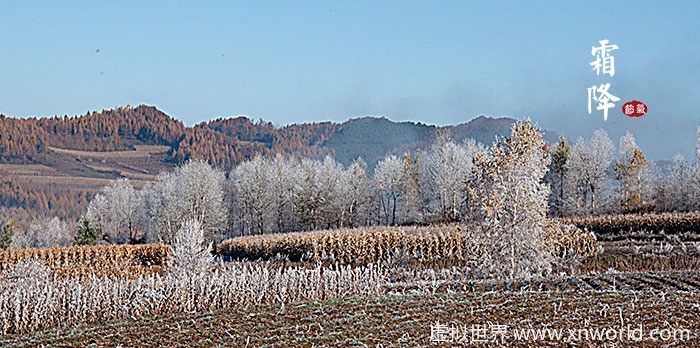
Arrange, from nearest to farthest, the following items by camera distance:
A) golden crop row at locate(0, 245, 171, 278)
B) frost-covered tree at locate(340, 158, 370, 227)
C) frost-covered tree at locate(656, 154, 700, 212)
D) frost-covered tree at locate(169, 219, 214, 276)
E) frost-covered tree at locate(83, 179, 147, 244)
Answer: frost-covered tree at locate(169, 219, 214, 276) < golden crop row at locate(0, 245, 171, 278) < frost-covered tree at locate(656, 154, 700, 212) < frost-covered tree at locate(340, 158, 370, 227) < frost-covered tree at locate(83, 179, 147, 244)

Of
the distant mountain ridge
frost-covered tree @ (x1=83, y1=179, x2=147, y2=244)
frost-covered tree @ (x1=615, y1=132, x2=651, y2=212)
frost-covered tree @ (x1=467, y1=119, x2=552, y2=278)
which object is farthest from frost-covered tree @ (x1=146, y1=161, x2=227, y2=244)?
the distant mountain ridge

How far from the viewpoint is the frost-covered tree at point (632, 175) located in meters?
52.0

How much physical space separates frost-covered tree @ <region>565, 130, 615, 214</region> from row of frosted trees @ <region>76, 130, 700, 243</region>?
9cm

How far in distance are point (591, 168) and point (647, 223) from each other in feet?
96.7

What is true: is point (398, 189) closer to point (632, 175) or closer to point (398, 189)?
point (398, 189)

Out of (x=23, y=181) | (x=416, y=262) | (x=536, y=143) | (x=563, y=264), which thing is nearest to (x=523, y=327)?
(x=536, y=143)

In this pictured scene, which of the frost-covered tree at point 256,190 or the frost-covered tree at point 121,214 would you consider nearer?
the frost-covered tree at point 256,190

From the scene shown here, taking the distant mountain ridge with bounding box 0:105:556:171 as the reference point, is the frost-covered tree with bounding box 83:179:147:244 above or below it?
below

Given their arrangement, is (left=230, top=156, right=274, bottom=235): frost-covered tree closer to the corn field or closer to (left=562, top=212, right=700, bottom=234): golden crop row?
(left=562, top=212, right=700, bottom=234): golden crop row

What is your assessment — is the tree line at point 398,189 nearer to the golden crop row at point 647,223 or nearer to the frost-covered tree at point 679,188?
the frost-covered tree at point 679,188

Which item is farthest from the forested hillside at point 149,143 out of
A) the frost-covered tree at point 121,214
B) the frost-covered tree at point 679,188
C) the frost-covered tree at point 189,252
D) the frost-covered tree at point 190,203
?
the frost-covered tree at point 189,252

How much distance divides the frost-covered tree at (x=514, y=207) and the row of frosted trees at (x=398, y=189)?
1230 inches

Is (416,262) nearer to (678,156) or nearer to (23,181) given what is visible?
(678,156)

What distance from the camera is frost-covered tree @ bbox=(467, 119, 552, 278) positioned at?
1444 cm
